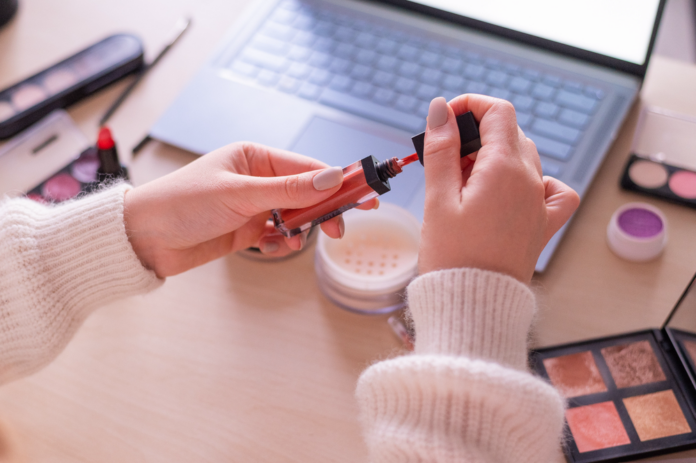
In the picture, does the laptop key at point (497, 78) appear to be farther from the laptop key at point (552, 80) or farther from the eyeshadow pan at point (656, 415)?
the eyeshadow pan at point (656, 415)

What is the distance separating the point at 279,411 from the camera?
0.54m

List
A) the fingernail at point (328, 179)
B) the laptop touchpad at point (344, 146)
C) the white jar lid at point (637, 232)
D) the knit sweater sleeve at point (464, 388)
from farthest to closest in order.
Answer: the laptop touchpad at point (344, 146) → the white jar lid at point (637, 232) → the fingernail at point (328, 179) → the knit sweater sleeve at point (464, 388)

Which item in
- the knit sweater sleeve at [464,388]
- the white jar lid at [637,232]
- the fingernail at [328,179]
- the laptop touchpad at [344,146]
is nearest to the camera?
the knit sweater sleeve at [464,388]

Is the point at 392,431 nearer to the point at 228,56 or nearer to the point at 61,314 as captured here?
the point at 61,314

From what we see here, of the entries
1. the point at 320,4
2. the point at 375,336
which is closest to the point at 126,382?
the point at 375,336

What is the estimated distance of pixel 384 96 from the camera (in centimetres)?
76

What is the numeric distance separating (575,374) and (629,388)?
0.16 ft

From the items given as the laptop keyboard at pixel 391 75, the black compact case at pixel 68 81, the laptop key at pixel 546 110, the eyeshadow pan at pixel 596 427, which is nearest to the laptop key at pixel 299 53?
the laptop keyboard at pixel 391 75

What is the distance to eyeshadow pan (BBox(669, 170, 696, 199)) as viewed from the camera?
0.67m

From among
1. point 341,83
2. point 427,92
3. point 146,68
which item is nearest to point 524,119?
point 427,92

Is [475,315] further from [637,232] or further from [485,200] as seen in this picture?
[637,232]

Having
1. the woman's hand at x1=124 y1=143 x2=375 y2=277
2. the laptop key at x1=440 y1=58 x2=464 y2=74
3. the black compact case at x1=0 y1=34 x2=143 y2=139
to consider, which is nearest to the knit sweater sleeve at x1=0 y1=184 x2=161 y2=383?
the woman's hand at x1=124 y1=143 x2=375 y2=277

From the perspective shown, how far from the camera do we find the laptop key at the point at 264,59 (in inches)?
31.2

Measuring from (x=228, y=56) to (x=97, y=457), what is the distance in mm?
531
